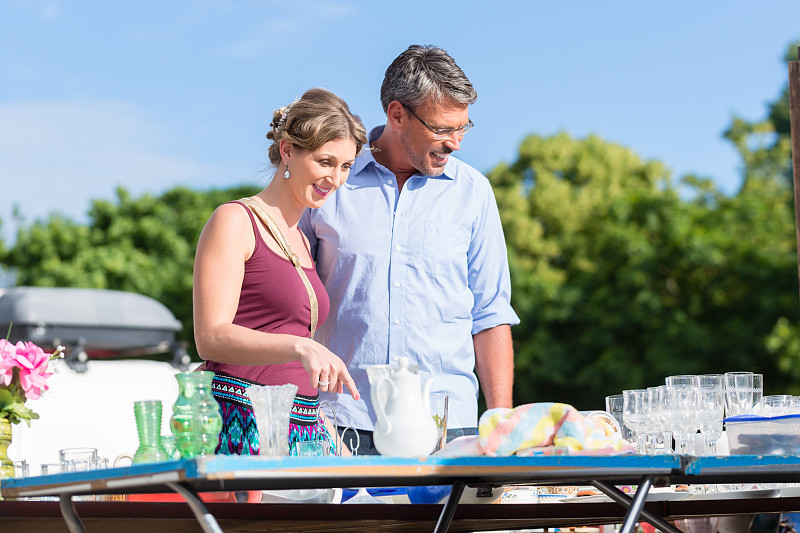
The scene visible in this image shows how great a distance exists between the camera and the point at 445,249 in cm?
334

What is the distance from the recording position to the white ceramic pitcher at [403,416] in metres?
1.97

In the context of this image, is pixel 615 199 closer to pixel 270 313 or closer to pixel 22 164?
pixel 22 164

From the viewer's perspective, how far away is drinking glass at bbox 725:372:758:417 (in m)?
2.86

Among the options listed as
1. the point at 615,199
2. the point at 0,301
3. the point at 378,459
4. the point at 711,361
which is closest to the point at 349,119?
the point at 378,459

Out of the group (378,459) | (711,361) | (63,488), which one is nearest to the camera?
(378,459)

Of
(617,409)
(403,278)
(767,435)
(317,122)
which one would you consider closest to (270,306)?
(317,122)

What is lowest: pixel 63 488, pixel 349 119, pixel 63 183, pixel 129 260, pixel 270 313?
pixel 63 488

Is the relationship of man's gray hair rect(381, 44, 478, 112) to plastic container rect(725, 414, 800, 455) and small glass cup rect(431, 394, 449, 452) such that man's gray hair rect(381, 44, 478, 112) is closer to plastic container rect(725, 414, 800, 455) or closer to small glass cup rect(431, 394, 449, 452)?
small glass cup rect(431, 394, 449, 452)

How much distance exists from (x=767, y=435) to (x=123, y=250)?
90.1 ft

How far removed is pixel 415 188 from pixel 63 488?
5.69 ft

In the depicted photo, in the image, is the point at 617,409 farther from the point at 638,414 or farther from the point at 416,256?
the point at 416,256

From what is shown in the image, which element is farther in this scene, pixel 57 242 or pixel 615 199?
pixel 57 242

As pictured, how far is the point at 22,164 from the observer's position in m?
31.6

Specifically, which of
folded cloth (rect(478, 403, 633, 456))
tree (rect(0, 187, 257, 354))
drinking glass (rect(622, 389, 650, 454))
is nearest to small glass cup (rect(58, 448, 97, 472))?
folded cloth (rect(478, 403, 633, 456))
